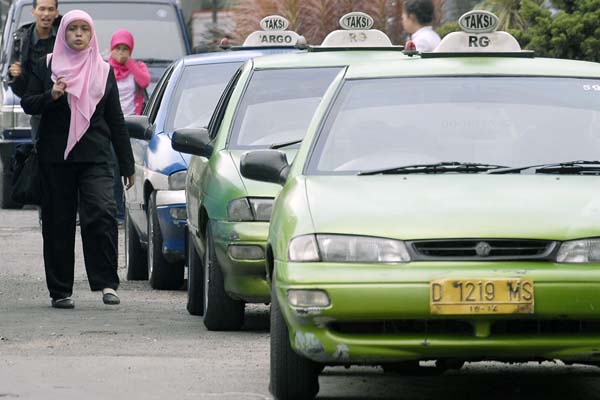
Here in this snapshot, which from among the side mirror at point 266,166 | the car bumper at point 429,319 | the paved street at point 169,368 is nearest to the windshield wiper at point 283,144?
the paved street at point 169,368

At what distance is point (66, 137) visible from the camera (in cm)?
1195

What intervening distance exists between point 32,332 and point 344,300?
3.60 meters

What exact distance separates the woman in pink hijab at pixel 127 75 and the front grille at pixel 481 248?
11468 mm

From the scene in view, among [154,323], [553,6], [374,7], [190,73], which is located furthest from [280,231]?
[374,7]

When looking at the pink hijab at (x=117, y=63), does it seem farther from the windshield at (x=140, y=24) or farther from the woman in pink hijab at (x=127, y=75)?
Answer: the windshield at (x=140, y=24)

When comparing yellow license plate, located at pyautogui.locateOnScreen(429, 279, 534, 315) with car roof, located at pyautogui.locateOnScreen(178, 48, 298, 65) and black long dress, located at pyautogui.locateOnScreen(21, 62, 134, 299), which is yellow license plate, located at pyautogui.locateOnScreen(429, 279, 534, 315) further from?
car roof, located at pyautogui.locateOnScreen(178, 48, 298, 65)

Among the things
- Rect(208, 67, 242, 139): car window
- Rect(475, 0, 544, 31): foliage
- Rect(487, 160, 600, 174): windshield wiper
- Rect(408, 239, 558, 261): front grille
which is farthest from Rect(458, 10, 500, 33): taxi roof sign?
Rect(475, 0, 544, 31): foliage

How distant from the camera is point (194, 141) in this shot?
37.0ft

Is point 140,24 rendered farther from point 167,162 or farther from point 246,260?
point 246,260

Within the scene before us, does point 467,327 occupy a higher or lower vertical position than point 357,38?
lower

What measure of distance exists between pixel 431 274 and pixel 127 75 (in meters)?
11.8

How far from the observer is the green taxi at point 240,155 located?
1029cm

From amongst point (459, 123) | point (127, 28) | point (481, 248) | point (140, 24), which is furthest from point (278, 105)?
point (140, 24)

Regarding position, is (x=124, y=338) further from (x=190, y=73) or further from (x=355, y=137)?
(x=190, y=73)
